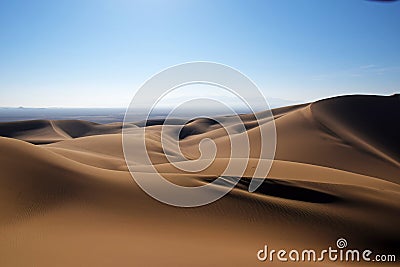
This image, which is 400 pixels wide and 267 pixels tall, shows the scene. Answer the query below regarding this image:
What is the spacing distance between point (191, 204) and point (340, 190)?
636 cm

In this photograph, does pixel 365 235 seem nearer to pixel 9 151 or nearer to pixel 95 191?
pixel 95 191

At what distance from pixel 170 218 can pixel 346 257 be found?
4.67m

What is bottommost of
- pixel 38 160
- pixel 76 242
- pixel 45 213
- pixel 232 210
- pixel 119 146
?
pixel 76 242

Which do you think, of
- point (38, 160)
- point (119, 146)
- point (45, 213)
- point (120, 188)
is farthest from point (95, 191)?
point (119, 146)

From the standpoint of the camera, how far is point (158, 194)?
8.81 metres

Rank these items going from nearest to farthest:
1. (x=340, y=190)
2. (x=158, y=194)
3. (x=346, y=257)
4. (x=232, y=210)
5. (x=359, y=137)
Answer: (x=346, y=257) < (x=232, y=210) < (x=158, y=194) < (x=340, y=190) < (x=359, y=137)

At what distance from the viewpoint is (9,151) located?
965cm

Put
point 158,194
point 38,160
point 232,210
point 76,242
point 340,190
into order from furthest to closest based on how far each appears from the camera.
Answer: point 340,190, point 38,160, point 158,194, point 232,210, point 76,242

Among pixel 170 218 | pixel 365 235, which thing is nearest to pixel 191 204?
pixel 170 218

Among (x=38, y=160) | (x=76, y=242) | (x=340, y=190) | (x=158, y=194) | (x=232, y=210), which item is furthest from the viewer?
(x=340, y=190)

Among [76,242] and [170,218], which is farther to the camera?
[170,218]

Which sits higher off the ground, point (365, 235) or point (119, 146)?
point (119, 146)

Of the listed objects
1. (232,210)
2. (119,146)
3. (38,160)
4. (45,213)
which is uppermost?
(119,146)

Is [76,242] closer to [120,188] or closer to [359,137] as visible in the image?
[120,188]
